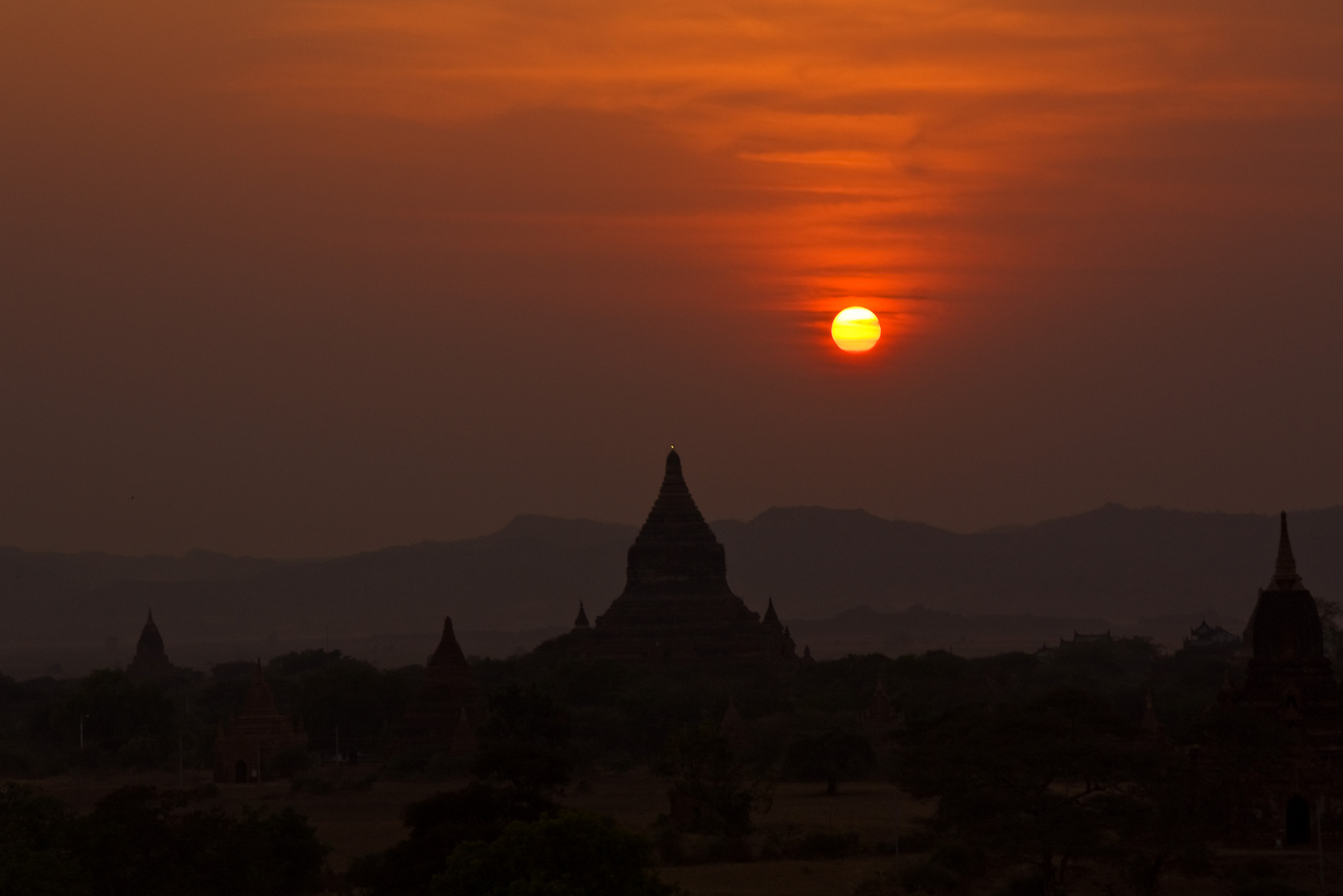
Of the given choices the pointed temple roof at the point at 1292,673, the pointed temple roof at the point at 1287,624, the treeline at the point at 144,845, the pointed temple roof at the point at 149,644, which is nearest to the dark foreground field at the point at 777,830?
the pointed temple roof at the point at 1292,673

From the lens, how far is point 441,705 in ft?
365

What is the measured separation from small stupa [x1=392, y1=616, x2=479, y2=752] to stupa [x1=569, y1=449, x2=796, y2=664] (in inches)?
963

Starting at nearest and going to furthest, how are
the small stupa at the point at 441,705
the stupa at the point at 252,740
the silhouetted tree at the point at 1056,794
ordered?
the silhouetted tree at the point at 1056,794
the stupa at the point at 252,740
the small stupa at the point at 441,705

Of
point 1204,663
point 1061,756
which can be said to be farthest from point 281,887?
point 1204,663

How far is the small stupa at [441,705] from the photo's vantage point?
109m

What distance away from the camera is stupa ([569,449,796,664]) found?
138 metres

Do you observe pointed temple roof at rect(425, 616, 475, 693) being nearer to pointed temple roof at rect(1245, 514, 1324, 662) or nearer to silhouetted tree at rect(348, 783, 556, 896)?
pointed temple roof at rect(1245, 514, 1324, 662)

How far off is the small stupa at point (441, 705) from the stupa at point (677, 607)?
963 inches

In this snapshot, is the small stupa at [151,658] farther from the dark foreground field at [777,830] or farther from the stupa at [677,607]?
the dark foreground field at [777,830]

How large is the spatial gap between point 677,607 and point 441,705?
31473 mm

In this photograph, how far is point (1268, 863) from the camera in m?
59.1

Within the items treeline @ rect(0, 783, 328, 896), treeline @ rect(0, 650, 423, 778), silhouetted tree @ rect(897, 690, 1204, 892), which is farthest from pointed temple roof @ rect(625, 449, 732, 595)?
treeline @ rect(0, 783, 328, 896)

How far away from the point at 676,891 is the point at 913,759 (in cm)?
1428

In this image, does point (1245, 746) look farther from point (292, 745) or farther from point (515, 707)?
point (292, 745)
